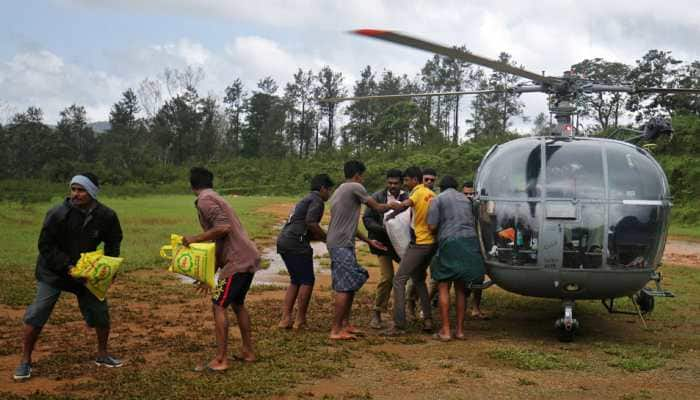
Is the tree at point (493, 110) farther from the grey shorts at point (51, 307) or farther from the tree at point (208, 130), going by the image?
the grey shorts at point (51, 307)

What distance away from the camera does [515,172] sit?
7516 mm

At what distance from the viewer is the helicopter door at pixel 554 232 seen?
7113 millimetres

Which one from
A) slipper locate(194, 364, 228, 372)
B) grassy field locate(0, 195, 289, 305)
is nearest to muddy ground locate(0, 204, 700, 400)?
slipper locate(194, 364, 228, 372)

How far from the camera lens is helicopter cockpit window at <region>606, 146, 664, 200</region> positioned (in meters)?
7.20

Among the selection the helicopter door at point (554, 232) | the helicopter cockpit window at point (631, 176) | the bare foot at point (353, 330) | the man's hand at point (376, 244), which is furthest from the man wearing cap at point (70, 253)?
the helicopter cockpit window at point (631, 176)

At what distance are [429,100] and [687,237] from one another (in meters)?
49.9

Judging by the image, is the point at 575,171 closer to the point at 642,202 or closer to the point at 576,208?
the point at 576,208

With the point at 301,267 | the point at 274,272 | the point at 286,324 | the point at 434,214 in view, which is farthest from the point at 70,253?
the point at 274,272

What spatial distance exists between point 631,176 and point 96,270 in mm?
5251

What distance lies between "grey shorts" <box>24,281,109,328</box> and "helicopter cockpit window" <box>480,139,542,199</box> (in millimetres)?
4070

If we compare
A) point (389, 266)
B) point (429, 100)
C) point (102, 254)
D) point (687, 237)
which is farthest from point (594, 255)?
point (429, 100)

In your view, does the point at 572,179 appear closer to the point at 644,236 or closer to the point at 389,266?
the point at 644,236

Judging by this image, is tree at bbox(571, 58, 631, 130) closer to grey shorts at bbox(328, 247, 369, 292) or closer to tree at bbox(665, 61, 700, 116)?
tree at bbox(665, 61, 700, 116)

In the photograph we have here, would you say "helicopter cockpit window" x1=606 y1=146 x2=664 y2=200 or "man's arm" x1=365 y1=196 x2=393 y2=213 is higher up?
"helicopter cockpit window" x1=606 y1=146 x2=664 y2=200
